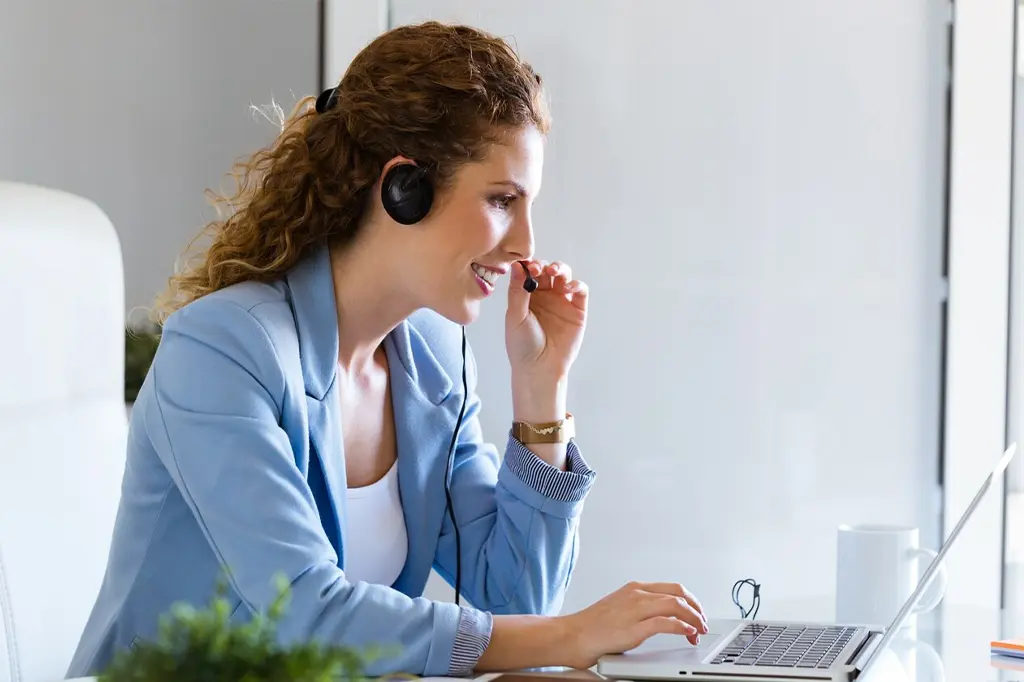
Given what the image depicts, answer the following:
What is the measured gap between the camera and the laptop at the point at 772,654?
1000mm

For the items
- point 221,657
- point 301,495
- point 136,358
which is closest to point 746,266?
point 301,495

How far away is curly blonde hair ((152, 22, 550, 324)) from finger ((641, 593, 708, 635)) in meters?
0.51

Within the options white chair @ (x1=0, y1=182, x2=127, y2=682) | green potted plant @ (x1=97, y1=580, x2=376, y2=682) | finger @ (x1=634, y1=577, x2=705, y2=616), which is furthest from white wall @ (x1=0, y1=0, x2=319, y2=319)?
green potted plant @ (x1=97, y1=580, x2=376, y2=682)

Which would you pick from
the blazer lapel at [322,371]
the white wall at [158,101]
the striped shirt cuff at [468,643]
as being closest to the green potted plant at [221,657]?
the striped shirt cuff at [468,643]

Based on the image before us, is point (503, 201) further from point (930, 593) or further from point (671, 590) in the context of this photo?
point (930, 593)

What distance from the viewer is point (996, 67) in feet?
6.49

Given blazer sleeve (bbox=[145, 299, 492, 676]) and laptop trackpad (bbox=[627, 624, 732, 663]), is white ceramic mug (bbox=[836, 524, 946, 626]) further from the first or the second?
blazer sleeve (bbox=[145, 299, 492, 676])

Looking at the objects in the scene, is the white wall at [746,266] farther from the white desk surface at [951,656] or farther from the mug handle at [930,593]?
the mug handle at [930,593]

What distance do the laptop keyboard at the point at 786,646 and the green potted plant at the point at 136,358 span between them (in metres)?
1.65

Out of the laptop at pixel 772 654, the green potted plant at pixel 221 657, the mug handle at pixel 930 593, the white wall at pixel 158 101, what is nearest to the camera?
the green potted plant at pixel 221 657

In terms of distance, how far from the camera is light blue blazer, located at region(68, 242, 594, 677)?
107cm

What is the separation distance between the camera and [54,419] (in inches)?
55.4

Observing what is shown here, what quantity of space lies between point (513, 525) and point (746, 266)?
2.67ft

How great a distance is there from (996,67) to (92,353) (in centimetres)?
144
